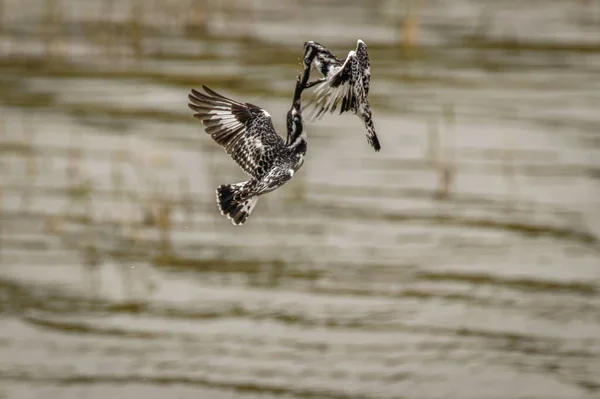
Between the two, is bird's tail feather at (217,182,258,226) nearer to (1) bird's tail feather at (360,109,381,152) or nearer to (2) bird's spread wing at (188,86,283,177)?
(2) bird's spread wing at (188,86,283,177)

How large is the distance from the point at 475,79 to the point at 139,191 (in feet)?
19.1

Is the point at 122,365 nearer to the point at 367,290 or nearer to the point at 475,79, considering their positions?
the point at 367,290

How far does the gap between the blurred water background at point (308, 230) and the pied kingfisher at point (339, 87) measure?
5.86m

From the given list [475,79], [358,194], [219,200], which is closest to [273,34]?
[475,79]

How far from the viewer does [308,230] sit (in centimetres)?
1285

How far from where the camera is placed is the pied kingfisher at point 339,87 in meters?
4.50

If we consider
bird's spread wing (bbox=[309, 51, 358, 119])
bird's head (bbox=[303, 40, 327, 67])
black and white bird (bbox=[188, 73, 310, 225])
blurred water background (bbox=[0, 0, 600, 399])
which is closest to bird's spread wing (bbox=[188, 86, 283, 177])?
black and white bird (bbox=[188, 73, 310, 225])

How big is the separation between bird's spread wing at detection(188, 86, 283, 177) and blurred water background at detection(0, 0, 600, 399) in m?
4.79

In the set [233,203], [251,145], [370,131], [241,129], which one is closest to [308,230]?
[241,129]

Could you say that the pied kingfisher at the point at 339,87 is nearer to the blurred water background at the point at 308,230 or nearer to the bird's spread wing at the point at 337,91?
the bird's spread wing at the point at 337,91

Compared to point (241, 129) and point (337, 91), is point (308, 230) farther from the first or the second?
point (337, 91)

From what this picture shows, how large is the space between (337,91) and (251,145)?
0.77 metres

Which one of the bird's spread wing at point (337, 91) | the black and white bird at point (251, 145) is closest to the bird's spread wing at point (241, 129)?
the black and white bird at point (251, 145)

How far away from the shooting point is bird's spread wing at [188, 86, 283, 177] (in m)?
5.14
